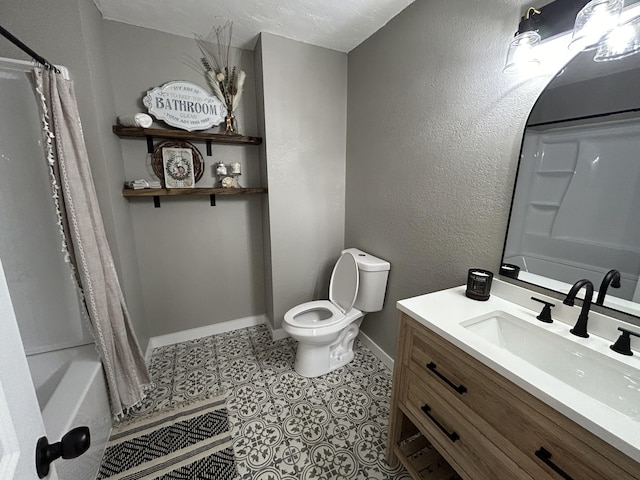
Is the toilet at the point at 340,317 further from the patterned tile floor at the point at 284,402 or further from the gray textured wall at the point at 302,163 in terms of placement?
the gray textured wall at the point at 302,163

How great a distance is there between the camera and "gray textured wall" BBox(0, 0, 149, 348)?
1.27 m

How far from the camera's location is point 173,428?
4.97 ft

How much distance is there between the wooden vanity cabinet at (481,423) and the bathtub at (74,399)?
1378mm

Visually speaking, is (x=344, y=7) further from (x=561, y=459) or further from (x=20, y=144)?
(x=561, y=459)

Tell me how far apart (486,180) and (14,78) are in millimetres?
2346

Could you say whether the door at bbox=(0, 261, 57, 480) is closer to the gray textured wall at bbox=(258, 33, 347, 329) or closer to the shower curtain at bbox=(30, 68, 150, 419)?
the shower curtain at bbox=(30, 68, 150, 419)

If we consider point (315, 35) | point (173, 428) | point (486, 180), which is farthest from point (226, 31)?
point (173, 428)

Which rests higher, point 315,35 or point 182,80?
point 315,35

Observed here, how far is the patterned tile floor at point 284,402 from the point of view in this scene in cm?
134

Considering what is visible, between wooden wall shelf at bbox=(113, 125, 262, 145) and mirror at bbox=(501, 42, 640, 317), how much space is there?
5.87 feet

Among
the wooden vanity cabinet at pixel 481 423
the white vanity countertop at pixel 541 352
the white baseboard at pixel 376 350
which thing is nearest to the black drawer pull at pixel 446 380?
the wooden vanity cabinet at pixel 481 423

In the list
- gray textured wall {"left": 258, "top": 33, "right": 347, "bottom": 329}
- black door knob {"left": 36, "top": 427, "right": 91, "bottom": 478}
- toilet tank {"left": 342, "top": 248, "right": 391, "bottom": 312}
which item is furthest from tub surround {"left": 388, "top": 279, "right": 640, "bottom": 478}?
gray textured wall {"left": 258, "top": 33, "right": 347, "bottom": 329}

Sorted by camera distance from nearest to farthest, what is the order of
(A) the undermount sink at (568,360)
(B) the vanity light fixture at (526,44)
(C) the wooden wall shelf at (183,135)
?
(A) the undermount sink at (568,360) < (B) the vanity light fixture at (526,44) < (C) the wooden wall shelf at (183,135)

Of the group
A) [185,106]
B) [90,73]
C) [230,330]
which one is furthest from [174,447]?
[185,106]
